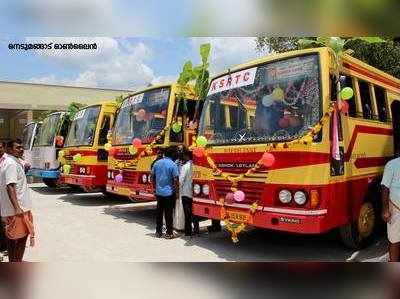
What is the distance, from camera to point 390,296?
15.6ft

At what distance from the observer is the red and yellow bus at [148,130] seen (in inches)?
302

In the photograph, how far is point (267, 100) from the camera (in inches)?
213

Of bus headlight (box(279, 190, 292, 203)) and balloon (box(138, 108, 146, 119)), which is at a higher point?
balloon (box(138, 108, 146, 119))

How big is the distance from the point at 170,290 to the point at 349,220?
7.59ft

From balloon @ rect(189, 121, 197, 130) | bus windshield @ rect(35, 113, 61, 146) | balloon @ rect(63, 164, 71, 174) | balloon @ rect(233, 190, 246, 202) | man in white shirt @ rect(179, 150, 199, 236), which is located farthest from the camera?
bus windshield @ rect(35, 113, 61, 146)

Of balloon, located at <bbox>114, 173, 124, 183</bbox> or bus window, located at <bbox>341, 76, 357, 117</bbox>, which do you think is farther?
balloon, located at <bbox>114, 173, 124, 183</bbox>

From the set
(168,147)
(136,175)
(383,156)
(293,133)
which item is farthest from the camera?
(136,175)

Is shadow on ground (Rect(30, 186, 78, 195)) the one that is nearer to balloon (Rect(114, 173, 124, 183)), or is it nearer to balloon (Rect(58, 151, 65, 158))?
balloon (Rect(58, 151, 65, 158))

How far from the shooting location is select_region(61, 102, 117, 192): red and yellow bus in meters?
10.4

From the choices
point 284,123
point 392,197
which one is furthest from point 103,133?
point 392,197

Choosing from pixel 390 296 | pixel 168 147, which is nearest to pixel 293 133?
pixel 390 296

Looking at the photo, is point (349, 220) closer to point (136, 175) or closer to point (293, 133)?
point (293, 133)

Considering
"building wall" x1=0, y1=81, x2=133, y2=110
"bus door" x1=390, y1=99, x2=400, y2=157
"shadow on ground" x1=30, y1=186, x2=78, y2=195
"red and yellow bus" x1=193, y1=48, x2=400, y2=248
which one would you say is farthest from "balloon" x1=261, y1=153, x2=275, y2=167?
"building wall" x1=0, y1=81, x2=133, y2=110

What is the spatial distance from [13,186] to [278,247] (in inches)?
139
